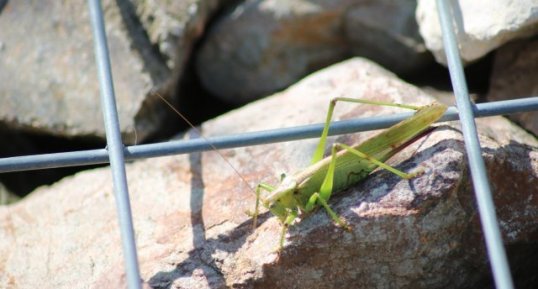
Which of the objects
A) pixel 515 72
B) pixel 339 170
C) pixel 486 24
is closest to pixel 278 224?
pixel 339 170

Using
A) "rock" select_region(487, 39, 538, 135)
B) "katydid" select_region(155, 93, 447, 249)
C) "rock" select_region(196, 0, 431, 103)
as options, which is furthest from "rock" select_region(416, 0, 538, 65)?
"katydid" select_region(155, 93, 447, 249)

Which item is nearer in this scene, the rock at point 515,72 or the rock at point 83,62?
the rock at point 515,72

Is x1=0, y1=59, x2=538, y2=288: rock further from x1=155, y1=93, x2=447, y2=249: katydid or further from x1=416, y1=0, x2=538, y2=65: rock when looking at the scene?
x1=416, y1=0, x2=538, y2=65: rock

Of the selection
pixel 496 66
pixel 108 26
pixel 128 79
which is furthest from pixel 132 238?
pixel 496 66

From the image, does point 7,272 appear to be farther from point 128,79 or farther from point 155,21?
point 155,21

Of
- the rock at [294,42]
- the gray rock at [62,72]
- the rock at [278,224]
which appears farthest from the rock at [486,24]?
the gray rock at [62,72]

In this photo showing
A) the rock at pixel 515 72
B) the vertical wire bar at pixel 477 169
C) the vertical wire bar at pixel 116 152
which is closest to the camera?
the vertical wire bar at pixel 477 169

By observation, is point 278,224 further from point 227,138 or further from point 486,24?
point 486,24

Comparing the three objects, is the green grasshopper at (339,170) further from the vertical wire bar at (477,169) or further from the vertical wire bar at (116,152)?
the vertical wire bar at (116,152)
